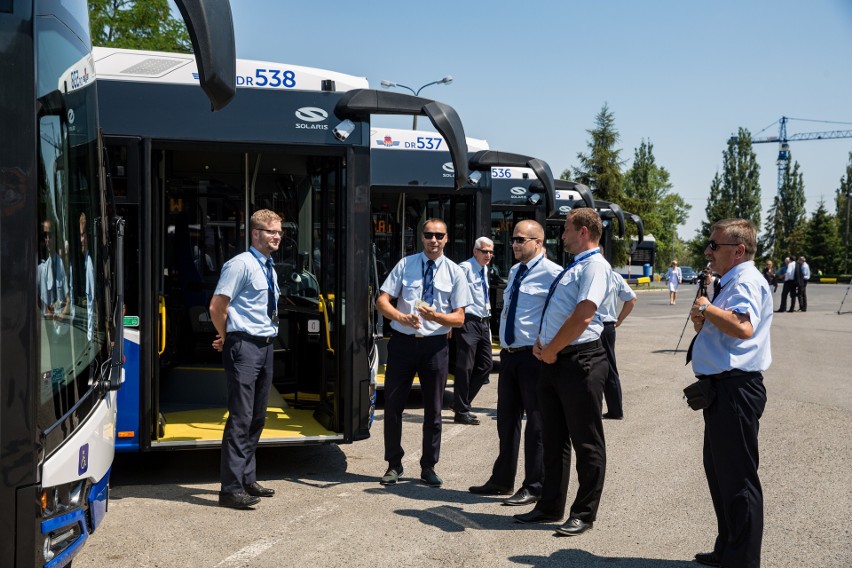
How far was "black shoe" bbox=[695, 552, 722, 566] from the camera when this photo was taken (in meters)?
4.74

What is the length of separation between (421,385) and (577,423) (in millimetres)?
1687

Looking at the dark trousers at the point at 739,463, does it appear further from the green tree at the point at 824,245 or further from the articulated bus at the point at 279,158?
the green tree at the point at 824,245

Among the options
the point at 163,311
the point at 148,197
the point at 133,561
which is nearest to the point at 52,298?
the point at 133,561

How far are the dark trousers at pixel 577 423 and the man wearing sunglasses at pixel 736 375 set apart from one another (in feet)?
2.58

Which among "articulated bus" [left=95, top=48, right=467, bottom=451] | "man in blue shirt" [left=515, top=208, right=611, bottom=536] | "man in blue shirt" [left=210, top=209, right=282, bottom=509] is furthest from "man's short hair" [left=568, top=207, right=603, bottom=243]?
"man in blue shirt" [left=210, top=209, right=282, bottom=509]

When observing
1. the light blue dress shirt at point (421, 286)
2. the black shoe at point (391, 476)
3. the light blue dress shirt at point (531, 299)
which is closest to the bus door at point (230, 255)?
the light blue dress shirt at point (421, 286)

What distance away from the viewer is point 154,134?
6035mm

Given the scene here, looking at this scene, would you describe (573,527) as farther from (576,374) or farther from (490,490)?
(490,490)

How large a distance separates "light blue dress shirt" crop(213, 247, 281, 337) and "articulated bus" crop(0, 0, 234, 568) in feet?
6.03

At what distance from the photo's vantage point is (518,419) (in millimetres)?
6141

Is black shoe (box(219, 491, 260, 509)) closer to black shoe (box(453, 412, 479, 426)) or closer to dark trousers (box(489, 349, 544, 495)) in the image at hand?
dark trousers (box(489, 349, 544, 495))

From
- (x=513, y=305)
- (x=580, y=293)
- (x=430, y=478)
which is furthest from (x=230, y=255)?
(x=580, y=293)

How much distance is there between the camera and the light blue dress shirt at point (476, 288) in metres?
9.31

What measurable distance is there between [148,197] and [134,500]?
206 centimetres
